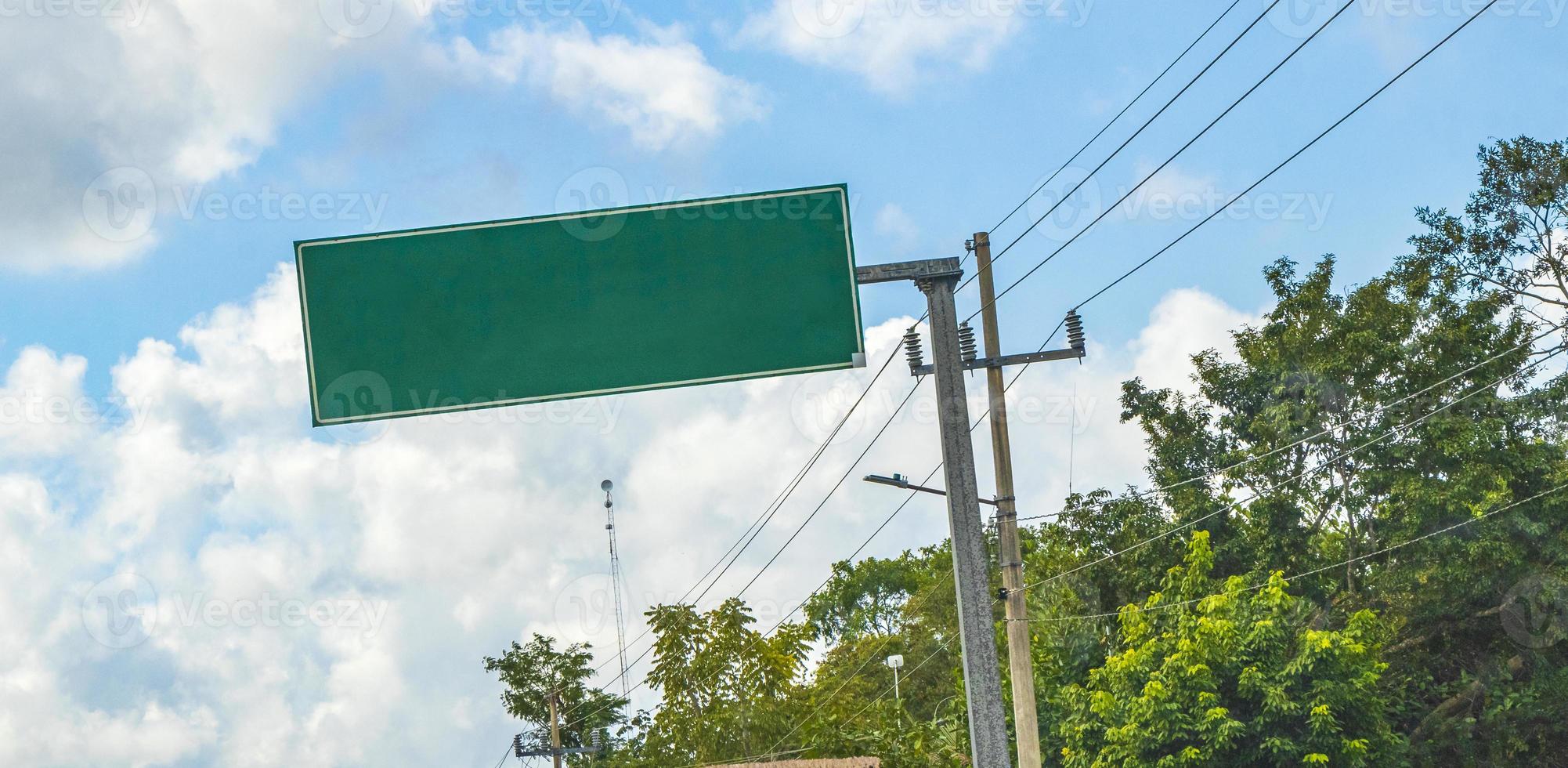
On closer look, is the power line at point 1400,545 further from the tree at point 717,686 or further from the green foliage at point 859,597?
the green foliage at point 859,597

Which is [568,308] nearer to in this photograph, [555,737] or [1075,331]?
[1075,331]

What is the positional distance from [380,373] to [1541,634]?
2932 centimetres

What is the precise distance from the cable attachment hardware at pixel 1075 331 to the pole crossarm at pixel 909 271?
766cm

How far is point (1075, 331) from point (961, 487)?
7.94 meters

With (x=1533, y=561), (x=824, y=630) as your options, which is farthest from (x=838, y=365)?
(x=824, y=630)

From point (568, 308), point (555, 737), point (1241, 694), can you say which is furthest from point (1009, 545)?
point (555, 737)

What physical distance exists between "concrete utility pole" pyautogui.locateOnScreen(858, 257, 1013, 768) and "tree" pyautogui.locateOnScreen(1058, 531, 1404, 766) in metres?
16.2

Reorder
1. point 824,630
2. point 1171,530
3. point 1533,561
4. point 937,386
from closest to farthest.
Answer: point 937,386 < point 1533,561 < point 1171,530 < point 824,630

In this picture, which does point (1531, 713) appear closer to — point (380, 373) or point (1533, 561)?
point (1533, 561)

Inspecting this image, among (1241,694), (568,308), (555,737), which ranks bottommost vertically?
(555,737)

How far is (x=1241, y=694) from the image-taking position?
81.6 feet

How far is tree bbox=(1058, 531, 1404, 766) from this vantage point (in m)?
24.2

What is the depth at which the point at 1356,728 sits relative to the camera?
25141mm

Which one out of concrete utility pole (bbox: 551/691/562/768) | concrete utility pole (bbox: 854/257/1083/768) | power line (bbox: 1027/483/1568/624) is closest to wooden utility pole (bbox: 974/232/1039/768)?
concrete utility pole (bbox: 854/257/1083/768)
